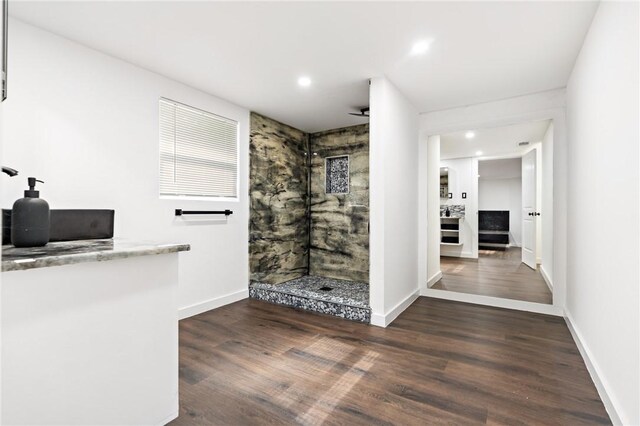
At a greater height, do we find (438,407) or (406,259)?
(406,259)

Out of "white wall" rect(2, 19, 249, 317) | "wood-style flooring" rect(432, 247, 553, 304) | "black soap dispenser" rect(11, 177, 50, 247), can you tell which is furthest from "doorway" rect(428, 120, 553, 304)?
"black soap dispenser" rect(11, 177, 50, 247)

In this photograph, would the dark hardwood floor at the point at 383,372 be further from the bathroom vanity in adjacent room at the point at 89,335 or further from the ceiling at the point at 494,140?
the ceiling at the point at 494,140

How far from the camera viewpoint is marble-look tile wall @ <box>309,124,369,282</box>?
457 centimetres

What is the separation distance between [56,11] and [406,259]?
3.51 meters

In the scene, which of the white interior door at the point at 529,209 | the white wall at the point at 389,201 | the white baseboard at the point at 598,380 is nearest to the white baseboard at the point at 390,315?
the white wall at the point at 389,201

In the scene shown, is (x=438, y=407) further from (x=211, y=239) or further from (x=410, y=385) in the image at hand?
(x=211, y=239)

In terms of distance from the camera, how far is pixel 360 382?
2.06 m

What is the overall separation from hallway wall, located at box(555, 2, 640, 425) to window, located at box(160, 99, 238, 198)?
3196 millimetres

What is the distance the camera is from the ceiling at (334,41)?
6.72 feet

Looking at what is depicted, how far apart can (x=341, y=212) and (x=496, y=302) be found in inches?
87.3

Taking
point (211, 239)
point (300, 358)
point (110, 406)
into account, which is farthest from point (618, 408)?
point (211, 239)

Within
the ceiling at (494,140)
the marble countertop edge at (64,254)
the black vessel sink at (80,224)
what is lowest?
the marble countertop edge at (64,254)

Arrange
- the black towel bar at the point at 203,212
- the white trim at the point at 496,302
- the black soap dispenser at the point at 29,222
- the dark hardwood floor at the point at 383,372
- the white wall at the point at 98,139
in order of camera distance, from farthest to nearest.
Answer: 1. the white trim at the point at 496,302
2. the black towel bar at the point at 203,212
3. the white wall at the point at 98,139
4. the dark hardwood floor at the point at 383,372
5. the black soap dispenser at the point at 29,222

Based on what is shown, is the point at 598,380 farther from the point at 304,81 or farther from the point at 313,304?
the point at 304,81
